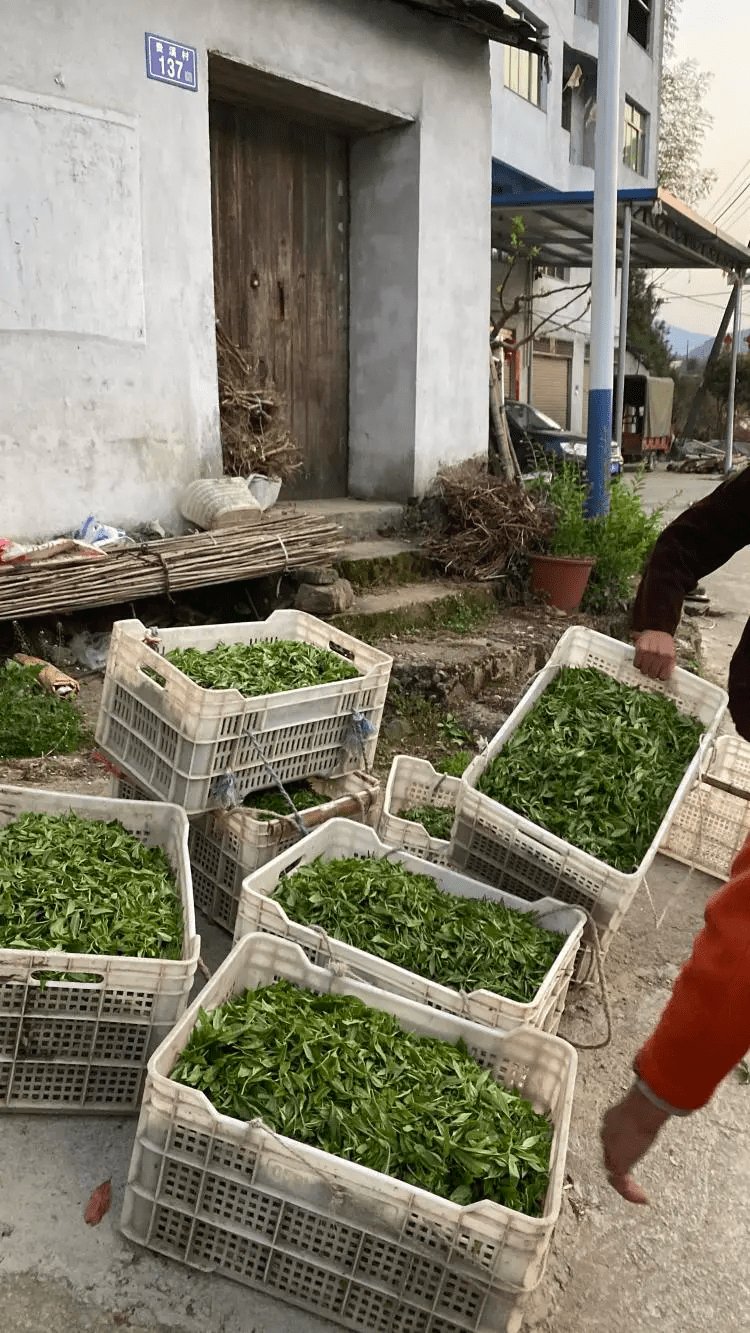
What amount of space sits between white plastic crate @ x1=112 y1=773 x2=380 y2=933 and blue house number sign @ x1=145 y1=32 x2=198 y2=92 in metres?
4.74

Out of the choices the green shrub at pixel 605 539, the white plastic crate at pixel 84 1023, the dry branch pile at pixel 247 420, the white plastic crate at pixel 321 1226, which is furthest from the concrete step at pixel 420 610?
the white plastic crate at pixel 321 1226

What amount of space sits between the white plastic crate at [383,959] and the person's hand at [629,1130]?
3.23ft

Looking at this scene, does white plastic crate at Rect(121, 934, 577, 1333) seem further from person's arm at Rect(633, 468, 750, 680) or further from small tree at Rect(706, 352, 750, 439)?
small tree at Rect(706, 352, 750, 439)

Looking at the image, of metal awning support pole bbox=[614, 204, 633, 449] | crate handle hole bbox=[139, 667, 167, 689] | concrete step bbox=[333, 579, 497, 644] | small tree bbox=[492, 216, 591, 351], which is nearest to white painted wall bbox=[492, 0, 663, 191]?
small tree bbox=[492, 216, 591, 351]

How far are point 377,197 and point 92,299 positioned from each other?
11.2ft

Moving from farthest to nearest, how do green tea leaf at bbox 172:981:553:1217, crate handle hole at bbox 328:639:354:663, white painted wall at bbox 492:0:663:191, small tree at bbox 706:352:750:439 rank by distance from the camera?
small tree at bbox 706:352:750:439, white painted wall at bbox 492:0:663:191, crate handle hole at bbox 328:639:354:663, green tea leaf at bbox 172:981:553:1217

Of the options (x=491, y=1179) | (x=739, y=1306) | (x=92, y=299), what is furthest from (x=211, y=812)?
(x=92, y=299)

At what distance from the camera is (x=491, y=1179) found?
2154 millimetres

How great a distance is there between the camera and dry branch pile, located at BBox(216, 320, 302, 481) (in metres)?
7.44

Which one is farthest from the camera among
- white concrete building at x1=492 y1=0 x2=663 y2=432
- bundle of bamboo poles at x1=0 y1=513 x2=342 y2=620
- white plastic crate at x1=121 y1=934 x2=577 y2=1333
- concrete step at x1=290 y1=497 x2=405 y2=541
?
white concrete building at x1=492 y1=0 x2=663 y2=432

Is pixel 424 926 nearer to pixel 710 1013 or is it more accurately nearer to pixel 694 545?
pixel 694 545

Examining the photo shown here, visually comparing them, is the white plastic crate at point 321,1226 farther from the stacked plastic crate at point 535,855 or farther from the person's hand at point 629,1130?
the stacked plastic crate at point 535,855

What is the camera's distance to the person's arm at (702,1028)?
4.59 feet

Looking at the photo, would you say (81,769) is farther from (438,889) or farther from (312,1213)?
(312,1213)
